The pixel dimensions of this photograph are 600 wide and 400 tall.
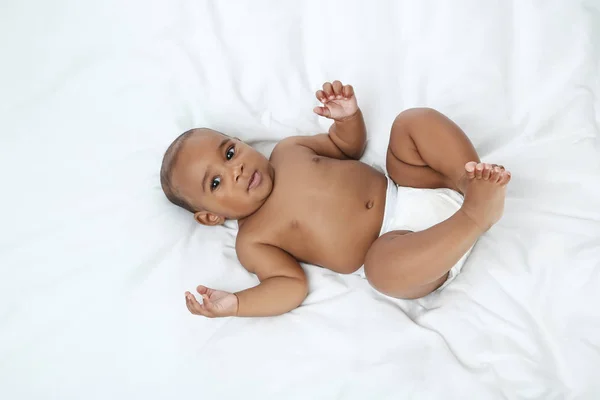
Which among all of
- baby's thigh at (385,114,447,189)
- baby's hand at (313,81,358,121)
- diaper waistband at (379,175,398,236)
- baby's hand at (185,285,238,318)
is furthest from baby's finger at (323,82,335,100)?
baby's hand at (185,285,238,318)

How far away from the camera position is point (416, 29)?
1344 millimetres

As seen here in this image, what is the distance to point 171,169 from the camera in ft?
4.17

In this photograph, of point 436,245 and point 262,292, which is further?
point 262,292

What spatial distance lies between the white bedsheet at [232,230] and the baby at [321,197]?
6 centimetres

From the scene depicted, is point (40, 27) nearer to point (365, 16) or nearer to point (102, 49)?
point (102, 49)

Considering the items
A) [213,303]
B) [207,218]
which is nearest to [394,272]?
[213,303]

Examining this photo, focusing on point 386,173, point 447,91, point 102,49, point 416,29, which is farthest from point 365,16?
point 102,49

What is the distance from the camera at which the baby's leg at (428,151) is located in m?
1.18

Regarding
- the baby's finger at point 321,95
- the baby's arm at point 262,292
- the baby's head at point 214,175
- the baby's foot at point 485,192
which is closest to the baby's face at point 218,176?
the baby's head at point 214,175

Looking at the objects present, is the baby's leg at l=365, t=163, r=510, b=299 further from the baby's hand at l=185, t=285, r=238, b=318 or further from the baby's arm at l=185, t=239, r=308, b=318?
the baby's hand at l=185, t=285, r=238, b=318

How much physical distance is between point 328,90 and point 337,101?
1.8 inches

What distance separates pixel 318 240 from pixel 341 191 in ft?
0.41

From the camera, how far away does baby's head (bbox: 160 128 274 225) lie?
1256 millimetres

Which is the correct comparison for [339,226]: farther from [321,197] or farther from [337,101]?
[337,101]
